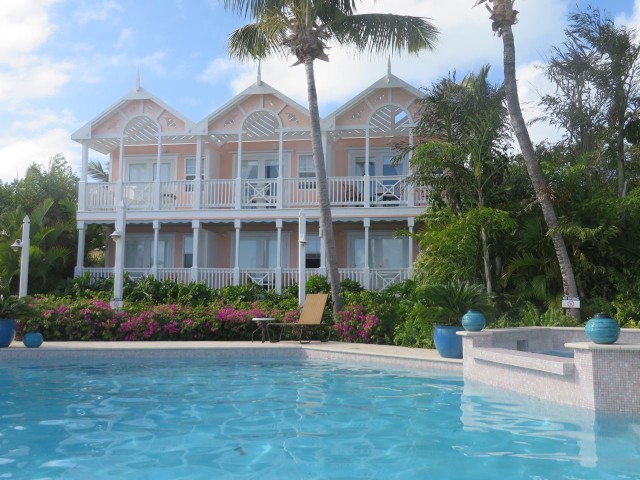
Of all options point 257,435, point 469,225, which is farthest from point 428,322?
point 257,435

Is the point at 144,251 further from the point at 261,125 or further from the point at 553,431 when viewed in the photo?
the point at 553,431

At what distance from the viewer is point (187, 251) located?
22219mm

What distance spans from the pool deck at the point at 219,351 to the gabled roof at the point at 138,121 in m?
9.48

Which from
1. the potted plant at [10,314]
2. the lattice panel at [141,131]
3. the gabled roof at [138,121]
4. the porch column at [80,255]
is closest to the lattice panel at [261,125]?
the gabled roof at [138,121]

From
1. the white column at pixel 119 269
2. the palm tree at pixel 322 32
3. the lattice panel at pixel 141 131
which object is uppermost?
the palm tree at pixel 322 32

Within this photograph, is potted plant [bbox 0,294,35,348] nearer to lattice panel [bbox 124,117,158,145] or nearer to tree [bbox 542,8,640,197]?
lattice panel [bbox 124,117,158,145]

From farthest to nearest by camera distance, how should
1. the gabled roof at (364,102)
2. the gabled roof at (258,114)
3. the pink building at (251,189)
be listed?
the gabled roof at (258,114), the pink building at (251,189), the gabled roof at (364,102)

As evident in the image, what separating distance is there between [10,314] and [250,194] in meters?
9.38

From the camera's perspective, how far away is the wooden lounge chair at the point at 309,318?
13.5m

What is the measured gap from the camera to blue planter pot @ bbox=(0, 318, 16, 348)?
1206cm

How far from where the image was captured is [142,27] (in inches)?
435

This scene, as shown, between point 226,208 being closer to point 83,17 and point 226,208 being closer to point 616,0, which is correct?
point 83,17

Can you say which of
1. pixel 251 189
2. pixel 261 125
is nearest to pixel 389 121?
pixel 261 125

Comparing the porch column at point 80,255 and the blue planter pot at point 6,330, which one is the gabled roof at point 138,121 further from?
the blue planter pot at point 6,330
